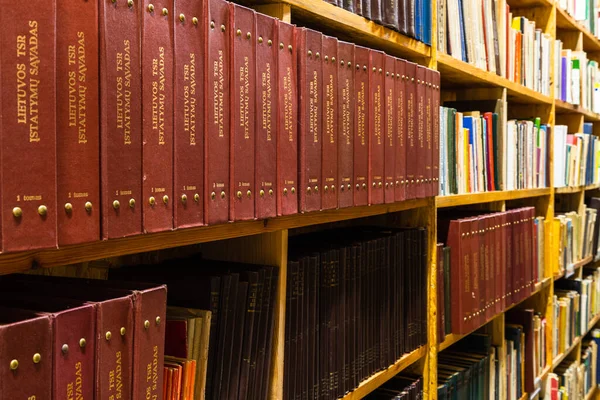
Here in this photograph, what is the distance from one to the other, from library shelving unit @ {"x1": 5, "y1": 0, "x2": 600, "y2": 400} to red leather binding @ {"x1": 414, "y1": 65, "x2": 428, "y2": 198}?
0.07 meters

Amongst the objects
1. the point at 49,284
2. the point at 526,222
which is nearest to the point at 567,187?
the point at 526,222

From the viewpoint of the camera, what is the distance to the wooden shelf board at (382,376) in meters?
1.38

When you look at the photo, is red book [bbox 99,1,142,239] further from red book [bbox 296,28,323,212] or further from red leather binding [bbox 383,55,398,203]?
red leather binding [bbox 383,55,398,203]

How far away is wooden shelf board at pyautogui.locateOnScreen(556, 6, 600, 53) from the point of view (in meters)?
3.04

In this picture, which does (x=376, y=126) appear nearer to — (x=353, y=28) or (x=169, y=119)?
(x=353, y=28)

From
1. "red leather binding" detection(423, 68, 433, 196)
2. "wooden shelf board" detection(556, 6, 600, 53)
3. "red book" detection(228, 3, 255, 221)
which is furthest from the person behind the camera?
"wooden shelf board" detection(556, 6, 600, 53)

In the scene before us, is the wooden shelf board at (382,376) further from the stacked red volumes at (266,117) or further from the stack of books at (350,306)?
the stacked red volumes at (266,117)

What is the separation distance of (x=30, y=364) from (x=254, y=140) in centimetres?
47

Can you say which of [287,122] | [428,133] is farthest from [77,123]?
[428,133]

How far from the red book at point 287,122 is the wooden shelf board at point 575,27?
231cm

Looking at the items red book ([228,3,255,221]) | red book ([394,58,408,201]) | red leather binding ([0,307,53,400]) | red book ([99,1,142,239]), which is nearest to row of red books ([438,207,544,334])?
red book ([394,58,408,201])

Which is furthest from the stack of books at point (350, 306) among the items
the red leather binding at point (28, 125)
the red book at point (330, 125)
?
the red leather binding at point (28, 125)

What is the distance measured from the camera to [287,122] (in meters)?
1.06

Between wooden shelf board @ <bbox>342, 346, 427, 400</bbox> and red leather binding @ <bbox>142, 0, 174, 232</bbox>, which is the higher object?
red leather binding @ <bbox>142, 0, 174, 232</bbox>
